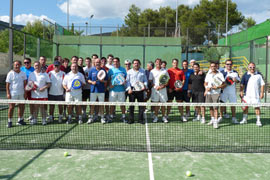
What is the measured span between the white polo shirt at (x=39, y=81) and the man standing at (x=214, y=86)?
181 inches

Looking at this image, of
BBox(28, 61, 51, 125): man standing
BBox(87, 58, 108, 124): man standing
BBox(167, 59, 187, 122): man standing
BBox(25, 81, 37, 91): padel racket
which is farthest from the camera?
BBox(167, 59, 187, 122): man standing

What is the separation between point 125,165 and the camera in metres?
4.22

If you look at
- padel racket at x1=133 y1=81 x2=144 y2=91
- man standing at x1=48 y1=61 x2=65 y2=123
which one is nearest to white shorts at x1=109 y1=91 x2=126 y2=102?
padel racket at x1=133 y1=81 x2=144 y2=91

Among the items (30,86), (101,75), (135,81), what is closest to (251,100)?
(135,81)

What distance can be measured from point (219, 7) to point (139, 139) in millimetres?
48054

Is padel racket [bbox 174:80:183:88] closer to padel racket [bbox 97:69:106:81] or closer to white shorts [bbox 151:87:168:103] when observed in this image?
white shorts [bbox 151:87:168:103]

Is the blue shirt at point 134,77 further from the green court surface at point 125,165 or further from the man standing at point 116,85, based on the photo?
the green court surface at point 125,165

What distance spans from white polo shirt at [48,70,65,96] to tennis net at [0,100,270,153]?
0.69m

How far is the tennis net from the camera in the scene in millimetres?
5238

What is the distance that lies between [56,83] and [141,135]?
304cm

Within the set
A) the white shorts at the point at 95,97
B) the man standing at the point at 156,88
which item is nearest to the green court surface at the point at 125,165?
the white shorts at the point at 95,97

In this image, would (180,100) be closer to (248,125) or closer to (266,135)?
(248,125)

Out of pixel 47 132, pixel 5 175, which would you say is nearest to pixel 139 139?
pixel 47 132

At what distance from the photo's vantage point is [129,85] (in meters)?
7.57
